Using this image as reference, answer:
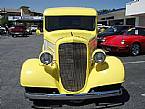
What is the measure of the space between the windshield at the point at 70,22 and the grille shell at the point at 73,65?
1.15 m

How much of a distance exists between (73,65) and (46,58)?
0.63 meters

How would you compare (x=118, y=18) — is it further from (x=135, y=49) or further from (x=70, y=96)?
(x=70, y=96)

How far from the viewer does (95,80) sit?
6160mm

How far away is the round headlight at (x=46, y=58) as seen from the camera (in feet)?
20.3

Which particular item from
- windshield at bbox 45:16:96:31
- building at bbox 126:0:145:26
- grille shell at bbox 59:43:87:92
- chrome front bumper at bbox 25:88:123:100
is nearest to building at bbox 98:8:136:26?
building at bbox 126:0:145:26

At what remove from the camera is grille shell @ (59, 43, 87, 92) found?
605 centimetres

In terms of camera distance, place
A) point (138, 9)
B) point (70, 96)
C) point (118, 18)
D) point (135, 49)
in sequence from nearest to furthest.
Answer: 1. point (70, 96)
2. point (135, 49)
3. point (138, 9)
4. point (118, 18)

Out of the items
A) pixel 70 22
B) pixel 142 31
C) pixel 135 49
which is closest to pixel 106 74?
pixel 70 22

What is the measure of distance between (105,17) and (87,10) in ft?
279

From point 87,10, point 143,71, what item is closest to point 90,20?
point 87,10

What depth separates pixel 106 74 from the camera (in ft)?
20.4

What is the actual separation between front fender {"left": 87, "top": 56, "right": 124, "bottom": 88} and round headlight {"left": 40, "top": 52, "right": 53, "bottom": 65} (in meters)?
0.95

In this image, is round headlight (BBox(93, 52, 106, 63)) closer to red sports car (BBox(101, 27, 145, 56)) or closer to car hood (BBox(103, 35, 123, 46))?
red sports car (BBox(101, 27, 145, 56))

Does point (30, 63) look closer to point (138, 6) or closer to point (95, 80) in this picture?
Result: point (95, 80)
